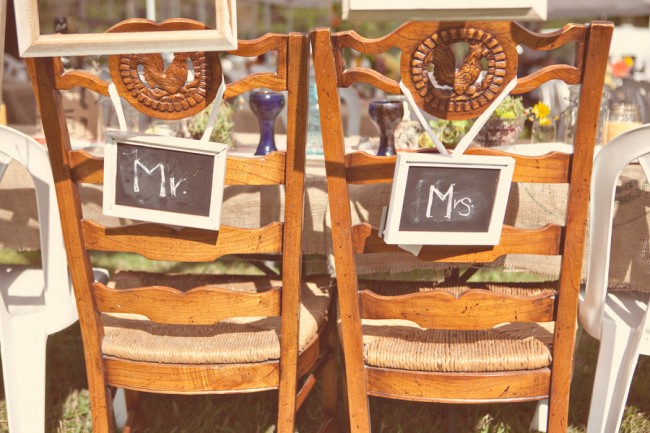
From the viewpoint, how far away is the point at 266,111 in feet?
5.67

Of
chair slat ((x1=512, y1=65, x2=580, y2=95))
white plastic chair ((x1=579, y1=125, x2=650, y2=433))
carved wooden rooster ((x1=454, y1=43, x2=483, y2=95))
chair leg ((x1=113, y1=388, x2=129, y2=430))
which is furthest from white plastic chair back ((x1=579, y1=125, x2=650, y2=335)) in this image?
chair leg ((x1=113, y1=388, x2=129, y2=430))

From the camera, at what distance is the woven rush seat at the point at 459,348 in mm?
1321

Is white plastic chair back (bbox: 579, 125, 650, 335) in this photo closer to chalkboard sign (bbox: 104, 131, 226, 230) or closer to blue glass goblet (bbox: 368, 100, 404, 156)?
blue glass goblet (bbox: 368, 100, 404, 156)

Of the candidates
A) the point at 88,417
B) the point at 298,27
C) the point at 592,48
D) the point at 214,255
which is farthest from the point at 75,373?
the point at 298,27

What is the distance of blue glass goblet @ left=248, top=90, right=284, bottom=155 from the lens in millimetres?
1720

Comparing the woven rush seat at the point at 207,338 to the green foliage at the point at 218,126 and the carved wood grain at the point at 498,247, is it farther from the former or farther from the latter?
the green foliage at the point at 218,126

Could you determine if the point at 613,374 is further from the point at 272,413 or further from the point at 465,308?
the point at 272,413

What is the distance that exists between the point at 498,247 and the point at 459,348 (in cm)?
23

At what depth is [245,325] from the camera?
1.45 meters

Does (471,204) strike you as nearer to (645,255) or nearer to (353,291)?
(353,291)

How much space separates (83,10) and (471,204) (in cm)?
859

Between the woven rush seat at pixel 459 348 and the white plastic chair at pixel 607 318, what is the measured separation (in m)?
0.10

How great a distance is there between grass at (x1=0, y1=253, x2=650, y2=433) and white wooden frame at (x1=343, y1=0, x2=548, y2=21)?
1.18 m

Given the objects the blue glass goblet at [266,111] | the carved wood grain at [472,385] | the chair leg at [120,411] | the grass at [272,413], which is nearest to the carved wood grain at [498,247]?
the carved wood grain at [472,385]
